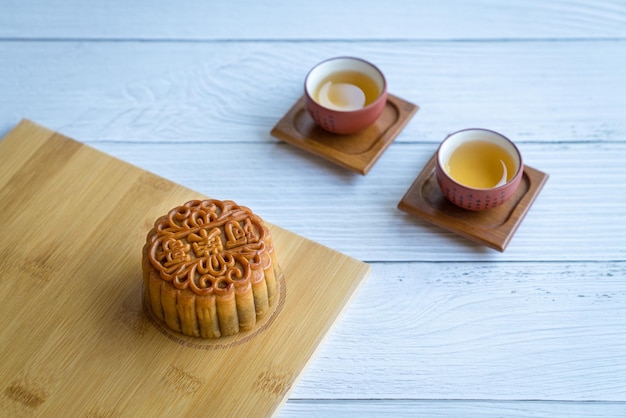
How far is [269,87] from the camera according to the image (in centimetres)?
191

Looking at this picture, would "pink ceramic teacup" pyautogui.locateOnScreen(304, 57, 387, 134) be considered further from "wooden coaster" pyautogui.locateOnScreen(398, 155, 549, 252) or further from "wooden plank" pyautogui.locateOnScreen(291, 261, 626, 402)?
"wooden plank" pyautogui.locateOnScreen(291, 261, 626, 402)

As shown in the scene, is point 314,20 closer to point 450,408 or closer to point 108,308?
point 108,308

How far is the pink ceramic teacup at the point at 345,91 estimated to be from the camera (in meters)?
1.72

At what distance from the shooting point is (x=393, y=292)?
1581mm

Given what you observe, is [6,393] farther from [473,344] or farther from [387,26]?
[387,26]

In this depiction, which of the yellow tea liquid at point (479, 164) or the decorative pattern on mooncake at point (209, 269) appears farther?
the yellow tea liquid at point (479, 164)

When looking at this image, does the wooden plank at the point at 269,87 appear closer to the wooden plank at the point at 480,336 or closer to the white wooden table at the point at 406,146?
the white wooden table at the point at 406,146

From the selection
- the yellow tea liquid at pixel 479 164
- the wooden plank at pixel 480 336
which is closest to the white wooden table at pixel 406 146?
the wooden plank at pixel 480 336

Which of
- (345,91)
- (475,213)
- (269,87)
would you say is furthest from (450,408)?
(269,87)

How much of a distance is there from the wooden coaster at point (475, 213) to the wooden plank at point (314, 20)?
0.46 meters

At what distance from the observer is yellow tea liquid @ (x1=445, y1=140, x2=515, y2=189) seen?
1647 millimetres

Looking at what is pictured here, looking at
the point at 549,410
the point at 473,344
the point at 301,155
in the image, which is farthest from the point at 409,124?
the point at 549,410

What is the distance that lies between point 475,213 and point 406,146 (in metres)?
0.24

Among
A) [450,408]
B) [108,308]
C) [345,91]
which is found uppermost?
[345,91]
